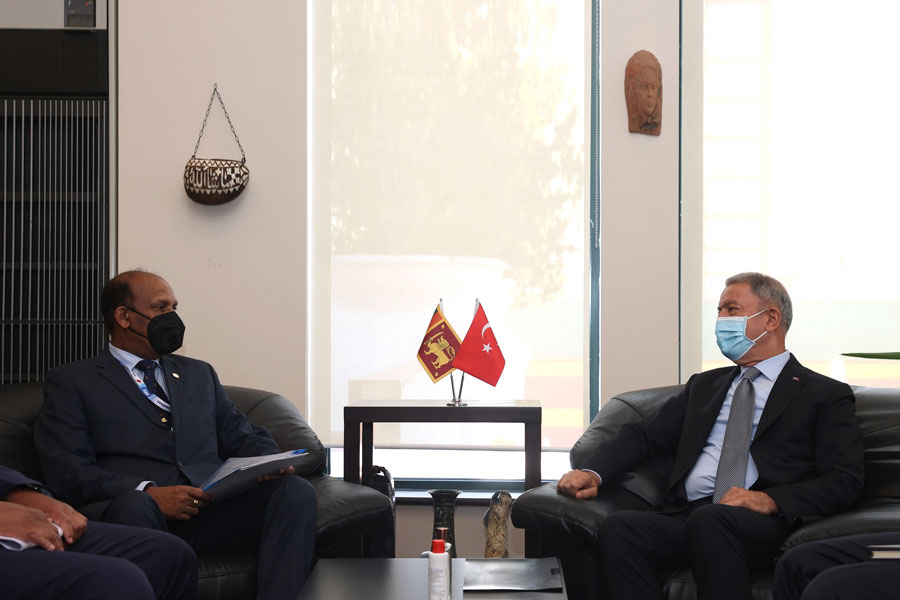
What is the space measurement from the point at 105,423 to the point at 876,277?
3.38 metres

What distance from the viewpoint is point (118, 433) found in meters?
3.01

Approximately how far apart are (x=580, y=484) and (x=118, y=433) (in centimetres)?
159

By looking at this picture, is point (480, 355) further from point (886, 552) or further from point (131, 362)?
point (886, 552)

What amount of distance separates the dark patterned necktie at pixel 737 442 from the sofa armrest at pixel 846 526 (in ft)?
0.97

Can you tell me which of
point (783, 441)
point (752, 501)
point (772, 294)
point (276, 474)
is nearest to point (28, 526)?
point (276, 474)

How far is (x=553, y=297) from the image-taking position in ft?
14.1

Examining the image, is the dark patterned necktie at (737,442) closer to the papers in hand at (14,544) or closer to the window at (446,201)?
the window at (446,201)

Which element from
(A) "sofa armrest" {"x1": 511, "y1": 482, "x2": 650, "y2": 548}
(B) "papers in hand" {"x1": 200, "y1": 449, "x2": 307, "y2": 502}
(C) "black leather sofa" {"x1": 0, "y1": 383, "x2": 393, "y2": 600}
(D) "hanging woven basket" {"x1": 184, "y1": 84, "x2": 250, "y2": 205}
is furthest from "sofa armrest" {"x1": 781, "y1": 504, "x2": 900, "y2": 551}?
(D) "hanging woven basket" {"x1": 184, "y1": 84, "x2": 250, "y2": 205}

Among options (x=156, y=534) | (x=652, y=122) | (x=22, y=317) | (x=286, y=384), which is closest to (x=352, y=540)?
(x=156, y=534)

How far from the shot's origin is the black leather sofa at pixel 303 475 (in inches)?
109

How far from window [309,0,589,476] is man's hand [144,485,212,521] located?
58.2 inches

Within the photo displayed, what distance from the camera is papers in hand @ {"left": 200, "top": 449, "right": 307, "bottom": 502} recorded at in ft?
9.23

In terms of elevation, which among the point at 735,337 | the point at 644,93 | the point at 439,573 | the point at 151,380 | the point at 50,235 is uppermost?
the point at 644,93

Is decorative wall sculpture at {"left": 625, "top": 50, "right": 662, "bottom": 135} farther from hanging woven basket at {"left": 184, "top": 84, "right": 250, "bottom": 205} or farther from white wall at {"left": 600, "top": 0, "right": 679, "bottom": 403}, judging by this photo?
hanging woven basket at {"left": 184, "top": 84, "right": 250, "bottom": 205}
